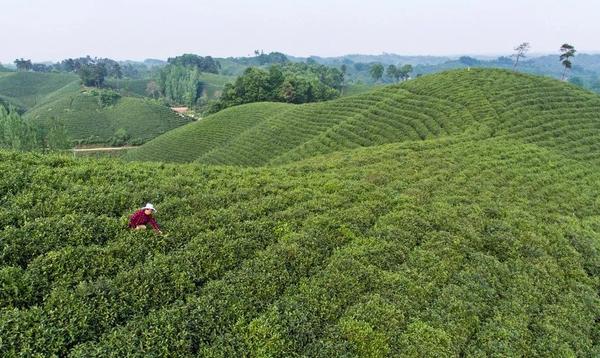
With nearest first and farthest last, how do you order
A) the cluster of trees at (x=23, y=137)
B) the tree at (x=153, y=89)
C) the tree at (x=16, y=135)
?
the tree at (x=16, y=135)
the cluster of trees at (x=23, y=137)
the tree at (x=153, y=89)

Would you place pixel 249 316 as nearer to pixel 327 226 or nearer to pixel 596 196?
pixel 327 226

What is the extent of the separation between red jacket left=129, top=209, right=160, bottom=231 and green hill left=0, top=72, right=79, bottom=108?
353ft

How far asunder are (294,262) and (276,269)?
52 cm

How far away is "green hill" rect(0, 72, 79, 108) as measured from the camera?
100125 millimetres

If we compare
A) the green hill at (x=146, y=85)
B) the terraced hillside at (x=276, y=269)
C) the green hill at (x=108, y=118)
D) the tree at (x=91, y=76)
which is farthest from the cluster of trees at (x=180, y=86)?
the terraced hillside at (x=276, y=269)

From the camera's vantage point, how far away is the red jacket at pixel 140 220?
28.3 feet

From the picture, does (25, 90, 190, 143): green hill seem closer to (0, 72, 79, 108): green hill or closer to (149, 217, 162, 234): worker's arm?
(0, 72, 79, 108): green hill

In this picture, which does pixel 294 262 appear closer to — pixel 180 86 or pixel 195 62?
pixel 180 86

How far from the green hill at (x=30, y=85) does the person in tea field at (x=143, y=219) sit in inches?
4234

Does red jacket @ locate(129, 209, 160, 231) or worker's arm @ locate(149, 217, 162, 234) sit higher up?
red jacket @ locate(129, 209, 160, 231)

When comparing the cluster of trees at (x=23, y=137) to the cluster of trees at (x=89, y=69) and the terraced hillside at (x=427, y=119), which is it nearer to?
the terraced hillside at (x=427, y=119)

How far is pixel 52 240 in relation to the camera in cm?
773

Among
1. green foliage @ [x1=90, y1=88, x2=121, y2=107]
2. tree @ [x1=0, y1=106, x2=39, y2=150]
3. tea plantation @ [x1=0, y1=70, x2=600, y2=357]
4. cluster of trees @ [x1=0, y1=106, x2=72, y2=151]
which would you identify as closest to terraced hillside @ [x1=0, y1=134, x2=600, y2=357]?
tea plantation @ [x1=0, y1=70, x2=600, y2=357]

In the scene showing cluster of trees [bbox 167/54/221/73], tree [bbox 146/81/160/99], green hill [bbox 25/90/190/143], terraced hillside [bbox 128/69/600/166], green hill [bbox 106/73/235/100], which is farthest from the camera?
cluster of trees [bbox 167/54/221/73]
